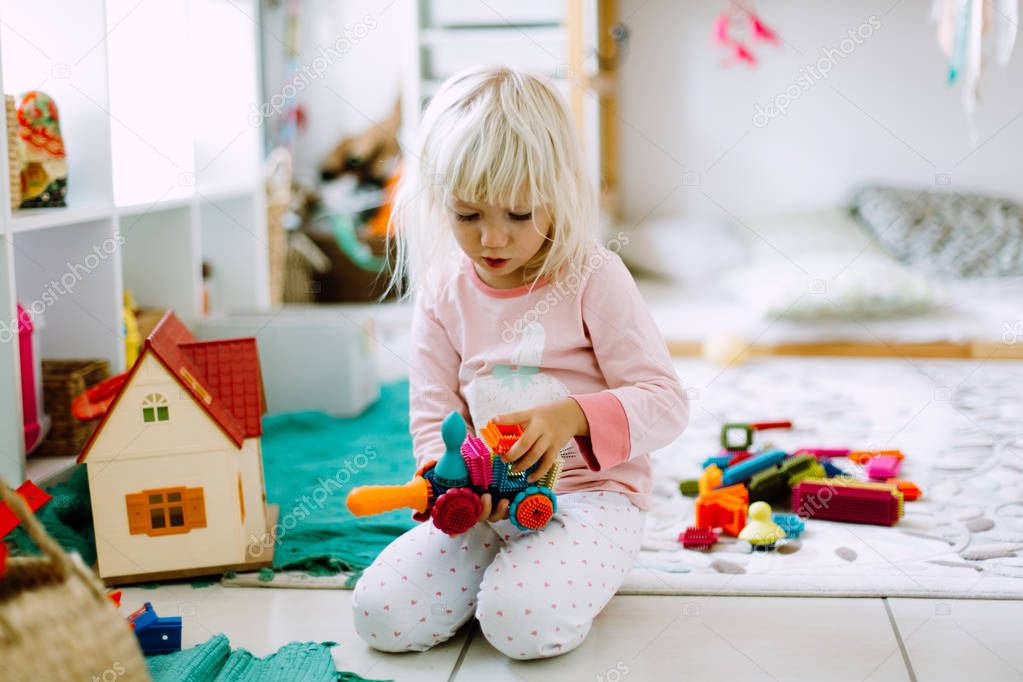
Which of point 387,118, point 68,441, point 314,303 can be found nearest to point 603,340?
point 68,441

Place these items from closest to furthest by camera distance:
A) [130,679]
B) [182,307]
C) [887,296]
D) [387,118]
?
[130,679], [182,307], [887,296], [387,118]

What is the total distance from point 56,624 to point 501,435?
16.6 inches

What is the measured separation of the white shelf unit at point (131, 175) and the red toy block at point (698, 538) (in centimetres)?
A: 83

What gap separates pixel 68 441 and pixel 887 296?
5.76 ft

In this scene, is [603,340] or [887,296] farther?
[887,296]

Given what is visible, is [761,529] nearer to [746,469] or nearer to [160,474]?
[746,469]

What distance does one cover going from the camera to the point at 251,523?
1.27 m

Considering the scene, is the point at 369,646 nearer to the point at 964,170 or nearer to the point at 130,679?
the point at 130,679

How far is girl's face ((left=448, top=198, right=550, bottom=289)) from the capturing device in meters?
1.08

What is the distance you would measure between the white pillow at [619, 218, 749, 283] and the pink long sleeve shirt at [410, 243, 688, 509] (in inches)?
68.4

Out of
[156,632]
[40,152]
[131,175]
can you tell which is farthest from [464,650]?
[131,175]

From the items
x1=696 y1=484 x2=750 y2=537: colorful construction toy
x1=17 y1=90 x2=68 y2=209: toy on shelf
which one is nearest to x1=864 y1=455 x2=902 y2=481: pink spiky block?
x1=696 y1=484 x2=750 y2=537: colorful construction toy

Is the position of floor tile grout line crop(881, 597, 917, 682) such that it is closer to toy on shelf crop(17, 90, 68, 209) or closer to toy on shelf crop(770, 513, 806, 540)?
toy on shelf crop(770, 513, 806, 540)

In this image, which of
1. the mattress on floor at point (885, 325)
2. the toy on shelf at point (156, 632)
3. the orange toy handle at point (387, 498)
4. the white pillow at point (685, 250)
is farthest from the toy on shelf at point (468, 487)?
the white pillow at point (685, 250)
